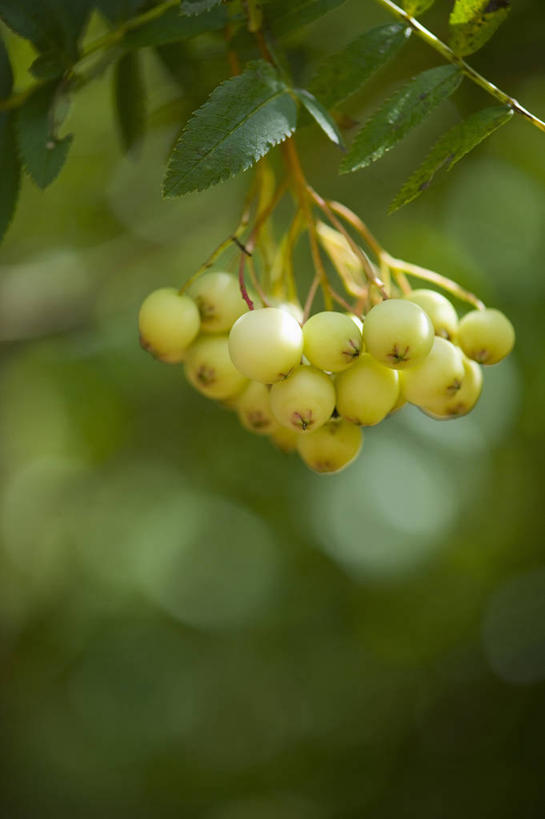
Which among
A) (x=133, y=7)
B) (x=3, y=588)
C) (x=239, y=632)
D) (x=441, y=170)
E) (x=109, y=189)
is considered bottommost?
(x=239, y=632)

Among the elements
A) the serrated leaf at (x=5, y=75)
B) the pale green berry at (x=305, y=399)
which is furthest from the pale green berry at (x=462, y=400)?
the serrated leaf at (x=5, y=75)

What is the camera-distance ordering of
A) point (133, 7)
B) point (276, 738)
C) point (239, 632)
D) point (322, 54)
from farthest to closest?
point (276, 738)
point (239, 632)
point (322, 54)
point (133, 7)

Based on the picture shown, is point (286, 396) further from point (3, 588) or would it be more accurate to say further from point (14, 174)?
point (3, 588)

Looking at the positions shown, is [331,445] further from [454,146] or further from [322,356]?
[454,146]

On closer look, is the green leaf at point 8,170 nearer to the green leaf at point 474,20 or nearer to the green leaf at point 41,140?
the green leaf at point 41,140

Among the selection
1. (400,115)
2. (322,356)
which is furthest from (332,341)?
(400,115)

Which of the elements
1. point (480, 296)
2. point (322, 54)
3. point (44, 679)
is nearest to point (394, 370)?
point (322, 54)
